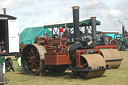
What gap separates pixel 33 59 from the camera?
8695mm

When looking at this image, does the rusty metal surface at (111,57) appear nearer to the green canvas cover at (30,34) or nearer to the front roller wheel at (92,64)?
the front roller wheel at (92,64)

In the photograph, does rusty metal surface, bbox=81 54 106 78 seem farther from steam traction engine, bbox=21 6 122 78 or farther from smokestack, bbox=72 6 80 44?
smokestack, bbox=72 6 80 44

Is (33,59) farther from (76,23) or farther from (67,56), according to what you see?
(76,23)

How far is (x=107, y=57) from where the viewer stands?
9438 mm

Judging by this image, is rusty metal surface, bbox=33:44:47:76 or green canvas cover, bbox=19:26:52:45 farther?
green canvas cover, bbox=19:26:52:45

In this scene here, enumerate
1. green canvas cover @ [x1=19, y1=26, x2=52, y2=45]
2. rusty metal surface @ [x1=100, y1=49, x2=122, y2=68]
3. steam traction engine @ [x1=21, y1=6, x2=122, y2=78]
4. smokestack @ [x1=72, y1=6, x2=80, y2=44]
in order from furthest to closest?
green canvas cover @ [x1=19, y1=26, x2=52, y2=45]
rusty metal surface @ [x1=100, y1=49, x2=122, y2=68]
smokestack @ [x1=72, y1=6, x2=80, y2=44]
steam traction engine @ [x1=21, y1=6, x2=122, y2=78]

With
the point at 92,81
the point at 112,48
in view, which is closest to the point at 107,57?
the point at 112,48

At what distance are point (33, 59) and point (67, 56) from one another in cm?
147

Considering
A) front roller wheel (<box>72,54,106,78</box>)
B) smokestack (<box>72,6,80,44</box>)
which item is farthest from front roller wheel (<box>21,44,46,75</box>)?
front roller wheel (<box>72,54,106,78</box>)

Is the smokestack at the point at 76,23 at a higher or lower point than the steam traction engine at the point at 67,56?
higher

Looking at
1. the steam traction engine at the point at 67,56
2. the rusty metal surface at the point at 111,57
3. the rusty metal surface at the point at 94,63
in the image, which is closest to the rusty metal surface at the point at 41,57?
the steam traction engine at the point at 67,56

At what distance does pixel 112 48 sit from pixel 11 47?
4314 mm

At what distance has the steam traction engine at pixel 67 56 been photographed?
729 cm

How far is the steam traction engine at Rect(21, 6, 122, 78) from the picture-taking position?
23.9 ft
